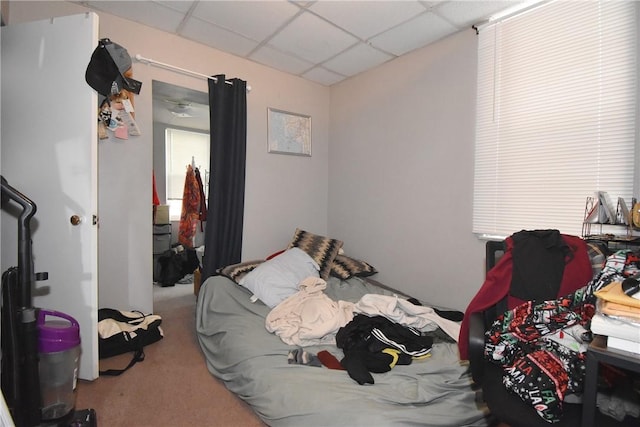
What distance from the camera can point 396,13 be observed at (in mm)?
2186

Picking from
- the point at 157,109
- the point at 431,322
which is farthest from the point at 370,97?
the point at 157,109

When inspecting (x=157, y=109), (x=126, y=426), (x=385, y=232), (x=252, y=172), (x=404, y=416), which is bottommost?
(x=126, y=426)

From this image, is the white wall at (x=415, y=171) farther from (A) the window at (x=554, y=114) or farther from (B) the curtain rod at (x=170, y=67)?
(B) the curtain rod at (x=170, y=67)

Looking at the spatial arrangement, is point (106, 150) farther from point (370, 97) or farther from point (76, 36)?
point (370, 97)

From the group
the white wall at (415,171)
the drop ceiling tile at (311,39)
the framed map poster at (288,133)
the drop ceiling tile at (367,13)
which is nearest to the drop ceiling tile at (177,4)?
the drop ceiling tile at (311,39)

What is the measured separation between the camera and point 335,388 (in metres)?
1.36

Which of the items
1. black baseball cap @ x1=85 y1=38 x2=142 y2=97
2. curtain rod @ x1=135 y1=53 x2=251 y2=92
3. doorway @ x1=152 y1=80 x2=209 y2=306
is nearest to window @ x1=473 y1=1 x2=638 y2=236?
curtain rod @ x1=135 y1=53 x2=251 y2=92

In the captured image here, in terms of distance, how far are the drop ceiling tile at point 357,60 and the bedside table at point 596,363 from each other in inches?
102

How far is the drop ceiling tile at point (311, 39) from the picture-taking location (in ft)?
7.71

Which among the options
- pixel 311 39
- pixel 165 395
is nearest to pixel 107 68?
pixel 311 39

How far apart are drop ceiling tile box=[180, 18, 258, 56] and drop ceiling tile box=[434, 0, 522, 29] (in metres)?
1.55

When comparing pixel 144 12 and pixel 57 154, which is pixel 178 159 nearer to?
pixel 144 12

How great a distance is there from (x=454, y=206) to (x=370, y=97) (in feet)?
4.67

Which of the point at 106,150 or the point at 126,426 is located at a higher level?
the point at 106,150
